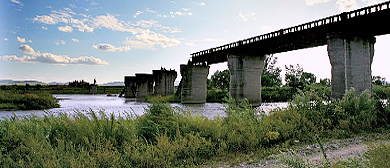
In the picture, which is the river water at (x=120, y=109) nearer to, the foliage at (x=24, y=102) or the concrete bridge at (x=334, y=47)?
the foliage at (x=24, y=102)

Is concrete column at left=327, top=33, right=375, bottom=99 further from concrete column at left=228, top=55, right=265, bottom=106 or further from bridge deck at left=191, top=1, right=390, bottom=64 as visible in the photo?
concrete column at left=228, top=55, right=265, bottom=106

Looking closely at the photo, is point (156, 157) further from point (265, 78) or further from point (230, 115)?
point (265, 78)

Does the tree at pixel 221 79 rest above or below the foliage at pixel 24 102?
above

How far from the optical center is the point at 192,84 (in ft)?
131

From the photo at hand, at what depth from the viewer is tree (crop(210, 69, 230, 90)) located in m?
87.7

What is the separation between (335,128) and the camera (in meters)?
10.3

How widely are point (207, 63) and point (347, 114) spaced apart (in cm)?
3244

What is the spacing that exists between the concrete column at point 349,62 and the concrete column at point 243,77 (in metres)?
12.3

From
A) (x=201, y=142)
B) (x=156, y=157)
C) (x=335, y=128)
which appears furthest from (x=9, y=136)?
(x=335, y=128)

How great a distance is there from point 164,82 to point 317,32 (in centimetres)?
2955

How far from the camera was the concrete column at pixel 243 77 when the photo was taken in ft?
108

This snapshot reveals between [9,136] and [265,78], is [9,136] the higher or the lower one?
the lower one

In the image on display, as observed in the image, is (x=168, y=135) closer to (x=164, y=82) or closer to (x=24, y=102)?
(x=24, y=102)

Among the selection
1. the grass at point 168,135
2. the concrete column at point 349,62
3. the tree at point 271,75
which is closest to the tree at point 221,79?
the tree at point 271,75
